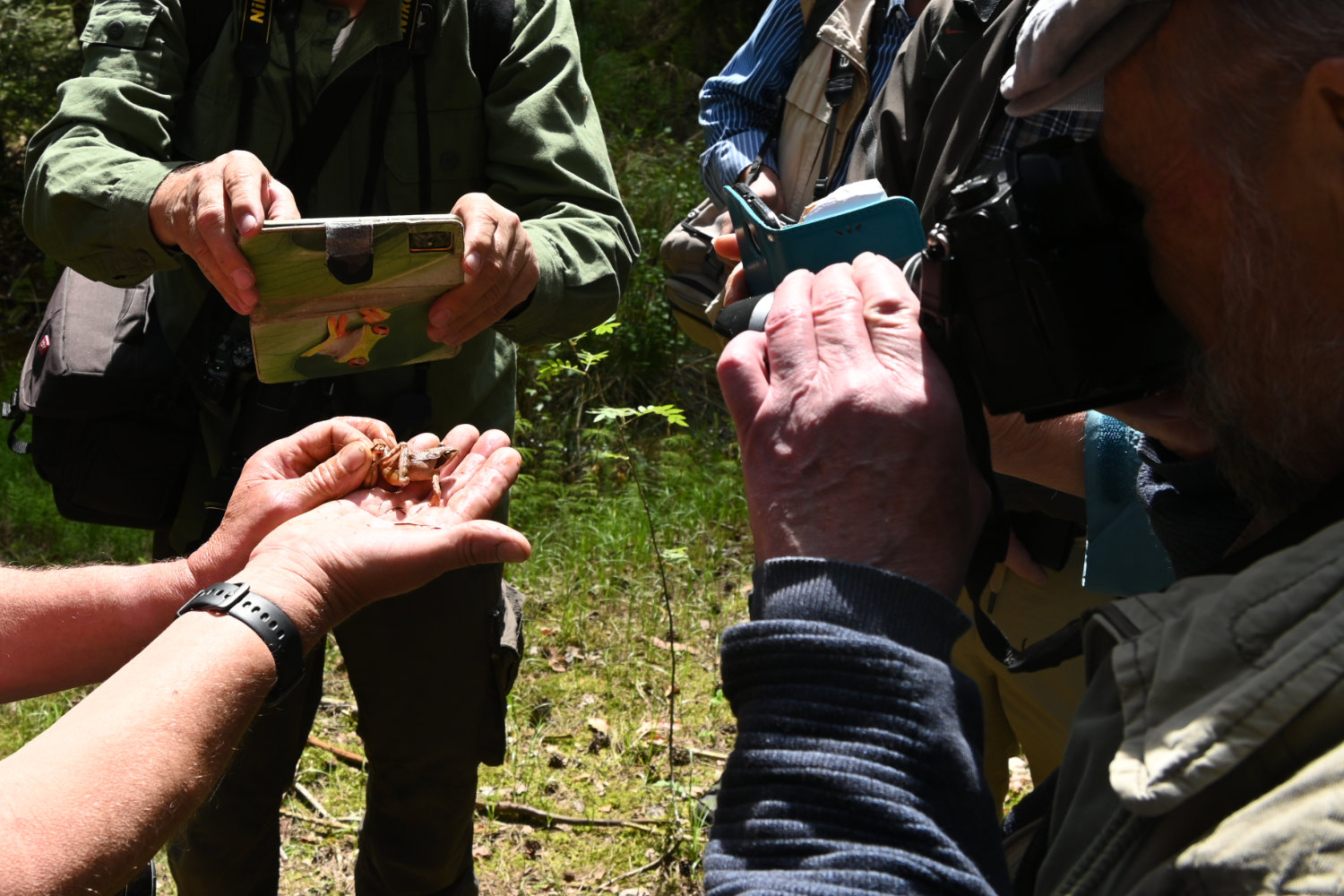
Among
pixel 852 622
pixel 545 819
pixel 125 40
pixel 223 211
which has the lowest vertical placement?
pixel 545 819

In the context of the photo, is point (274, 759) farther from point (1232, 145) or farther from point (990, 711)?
point (1232, 145)

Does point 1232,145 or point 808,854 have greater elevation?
point 1232,145

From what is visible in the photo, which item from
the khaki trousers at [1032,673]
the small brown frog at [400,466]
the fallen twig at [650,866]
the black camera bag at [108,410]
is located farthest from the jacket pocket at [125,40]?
the fallen twig at [650,866]

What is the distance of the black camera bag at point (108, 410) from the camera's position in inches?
99.7

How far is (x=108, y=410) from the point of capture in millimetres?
2547

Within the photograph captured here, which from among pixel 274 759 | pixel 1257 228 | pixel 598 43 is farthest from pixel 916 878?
pixel 598 43

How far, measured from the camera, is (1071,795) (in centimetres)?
106

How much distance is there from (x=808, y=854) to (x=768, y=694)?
0.51ft

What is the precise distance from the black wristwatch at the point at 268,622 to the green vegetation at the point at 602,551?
71.2 inches

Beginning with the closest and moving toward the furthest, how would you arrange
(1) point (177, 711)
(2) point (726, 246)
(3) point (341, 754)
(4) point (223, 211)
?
(1) point (177, 711) < (4) point (223, 211) < (2) point (726, 246) < (3) point (341, 754)

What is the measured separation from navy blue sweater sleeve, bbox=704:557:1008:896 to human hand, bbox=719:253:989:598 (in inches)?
3.2

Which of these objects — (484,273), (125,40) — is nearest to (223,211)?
(484,273)

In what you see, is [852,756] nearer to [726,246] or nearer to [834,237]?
[834,237]

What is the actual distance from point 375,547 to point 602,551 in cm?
296
